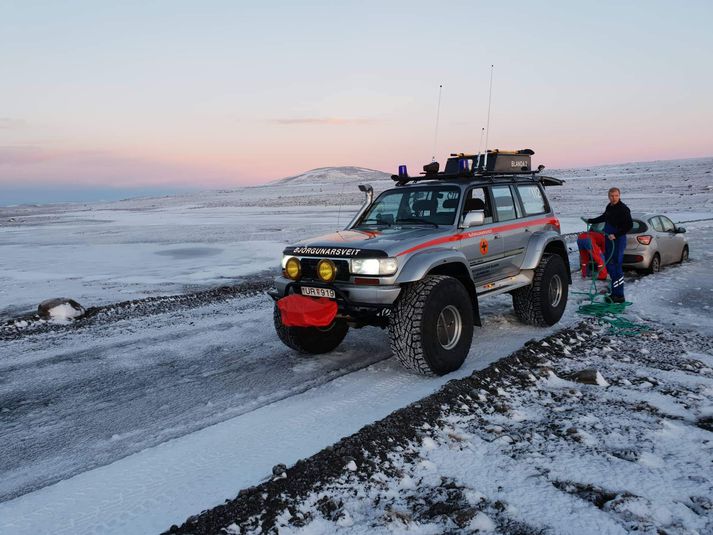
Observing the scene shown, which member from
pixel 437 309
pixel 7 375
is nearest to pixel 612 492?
pixel 437 309

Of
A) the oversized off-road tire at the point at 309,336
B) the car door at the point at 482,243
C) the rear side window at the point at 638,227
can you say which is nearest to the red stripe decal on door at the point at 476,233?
the car door at the point at 482,243

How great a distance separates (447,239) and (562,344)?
1.97 m

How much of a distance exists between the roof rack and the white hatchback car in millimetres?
4873

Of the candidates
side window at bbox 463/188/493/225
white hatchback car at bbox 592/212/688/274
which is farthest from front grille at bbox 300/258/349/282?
white hatchback car at bbox 592/212/688/274

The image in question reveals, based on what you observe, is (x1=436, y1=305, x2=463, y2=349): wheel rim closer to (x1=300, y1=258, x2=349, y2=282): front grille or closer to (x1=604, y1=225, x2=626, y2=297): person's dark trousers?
(x1=300, y1=258, x2=349, y2=282): front grille

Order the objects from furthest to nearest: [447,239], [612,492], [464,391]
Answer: [447,239] → [464,391] → [612,492]

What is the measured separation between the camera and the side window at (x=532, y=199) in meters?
7.23

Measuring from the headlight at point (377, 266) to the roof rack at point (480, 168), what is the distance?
2.07 m

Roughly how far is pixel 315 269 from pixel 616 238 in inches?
224

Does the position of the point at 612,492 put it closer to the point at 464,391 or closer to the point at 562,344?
the point at 464,391

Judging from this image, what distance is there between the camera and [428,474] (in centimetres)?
351

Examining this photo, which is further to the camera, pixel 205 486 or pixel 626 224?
pixel 626 224

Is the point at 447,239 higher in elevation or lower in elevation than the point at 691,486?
higher

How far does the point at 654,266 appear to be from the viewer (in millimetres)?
11328
